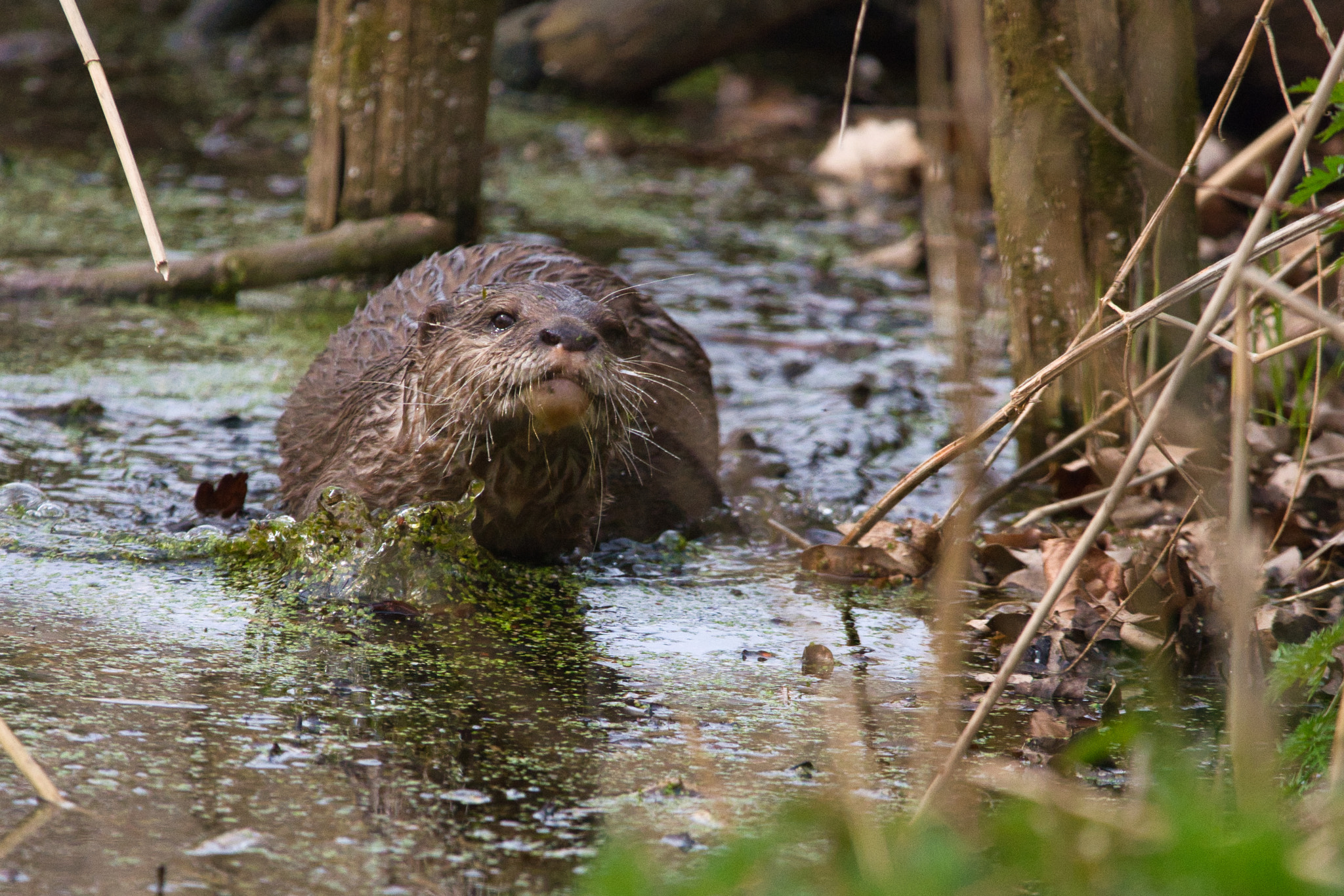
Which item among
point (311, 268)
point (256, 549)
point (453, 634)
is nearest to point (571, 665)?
point (453, 634)

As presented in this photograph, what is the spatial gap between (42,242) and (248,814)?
476 centimetres

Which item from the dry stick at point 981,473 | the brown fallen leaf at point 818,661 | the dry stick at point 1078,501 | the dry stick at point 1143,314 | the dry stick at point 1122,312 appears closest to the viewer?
the dry stick at point 981,473

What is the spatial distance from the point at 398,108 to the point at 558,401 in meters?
2.85

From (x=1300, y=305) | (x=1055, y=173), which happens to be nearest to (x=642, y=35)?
(x=1055, y=173)

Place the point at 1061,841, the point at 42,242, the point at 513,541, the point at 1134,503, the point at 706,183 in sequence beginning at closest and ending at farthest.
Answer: the point at 1061,841, the point at 513,541, the point at 1134,503, the point at 42,242, the point at 706,183

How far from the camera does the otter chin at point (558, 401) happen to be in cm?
301

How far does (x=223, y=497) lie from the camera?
11.9ft

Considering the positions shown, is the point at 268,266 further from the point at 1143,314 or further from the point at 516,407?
the point at 1143,314

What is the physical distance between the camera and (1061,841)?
1293 mm

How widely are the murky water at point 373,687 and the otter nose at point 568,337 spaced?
571 mm

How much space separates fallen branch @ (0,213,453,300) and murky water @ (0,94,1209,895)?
581 mm

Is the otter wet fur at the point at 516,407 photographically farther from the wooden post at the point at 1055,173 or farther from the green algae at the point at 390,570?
the wooden post at the point at 1055,173

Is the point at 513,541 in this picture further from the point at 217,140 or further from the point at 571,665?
the point at 217,140

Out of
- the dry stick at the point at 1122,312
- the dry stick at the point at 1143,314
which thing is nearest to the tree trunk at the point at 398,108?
the dry stick at the point at 1122,312
